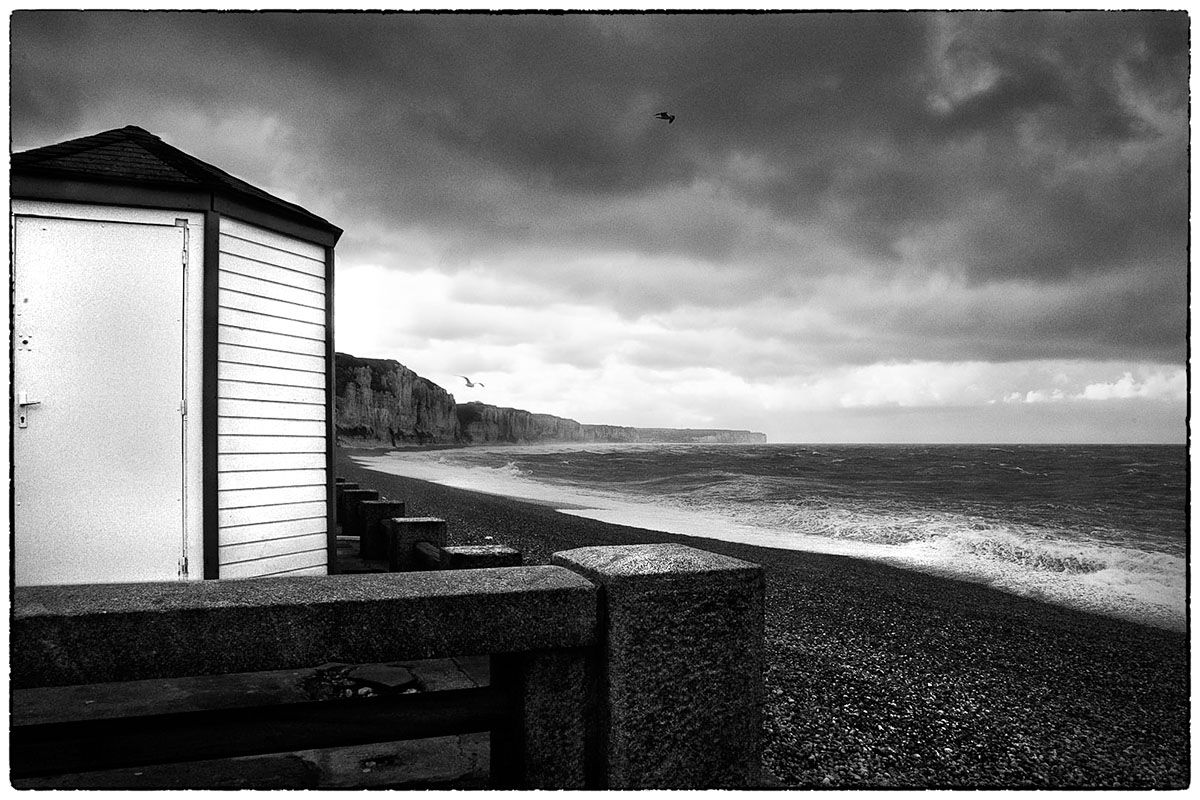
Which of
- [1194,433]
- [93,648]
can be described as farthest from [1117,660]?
[93,648]

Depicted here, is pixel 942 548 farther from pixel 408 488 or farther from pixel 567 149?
pixel 408 488

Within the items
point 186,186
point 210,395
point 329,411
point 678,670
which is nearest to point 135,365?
point 210,395

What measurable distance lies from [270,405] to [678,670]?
409cm

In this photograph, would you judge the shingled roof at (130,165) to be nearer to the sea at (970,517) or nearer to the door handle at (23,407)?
the door handle at (23,407)

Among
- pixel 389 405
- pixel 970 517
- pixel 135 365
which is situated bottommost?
pixel 970 517

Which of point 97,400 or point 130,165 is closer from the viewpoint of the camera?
point 97,400

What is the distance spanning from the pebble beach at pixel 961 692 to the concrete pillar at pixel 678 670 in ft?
2.92

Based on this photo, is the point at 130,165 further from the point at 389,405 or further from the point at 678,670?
the point at 389,405

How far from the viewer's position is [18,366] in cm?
410

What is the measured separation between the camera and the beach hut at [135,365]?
4.22 m

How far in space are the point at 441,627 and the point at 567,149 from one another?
16.3 ft

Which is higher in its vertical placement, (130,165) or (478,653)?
(130,165)

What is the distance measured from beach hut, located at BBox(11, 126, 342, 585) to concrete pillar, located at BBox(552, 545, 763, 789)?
359 centimetres

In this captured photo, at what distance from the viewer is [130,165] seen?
14.8ft
